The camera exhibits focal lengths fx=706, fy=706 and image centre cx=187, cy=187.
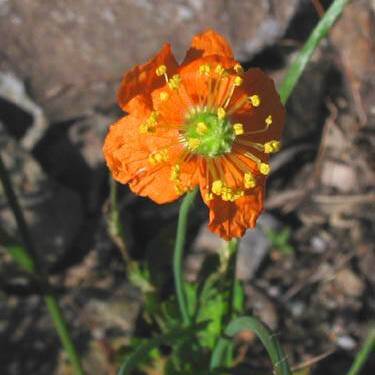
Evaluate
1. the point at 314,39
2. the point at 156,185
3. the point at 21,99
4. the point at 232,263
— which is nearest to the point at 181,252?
the point at 232,263

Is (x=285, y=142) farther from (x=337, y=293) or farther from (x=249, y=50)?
(x=337, y=293)

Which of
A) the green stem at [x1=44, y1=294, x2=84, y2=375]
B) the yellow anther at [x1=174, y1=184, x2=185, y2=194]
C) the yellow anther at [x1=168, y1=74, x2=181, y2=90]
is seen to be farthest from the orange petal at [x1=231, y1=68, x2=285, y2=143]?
the green stem at [x1=44, y1=294, x2=84, y2=375]

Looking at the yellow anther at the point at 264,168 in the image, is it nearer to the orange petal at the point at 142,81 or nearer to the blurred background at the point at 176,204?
the orange petal at the point at 142,81

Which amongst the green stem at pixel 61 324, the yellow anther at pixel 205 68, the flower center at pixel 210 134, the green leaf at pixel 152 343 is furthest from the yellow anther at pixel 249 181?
the green stem at pixel 61 324

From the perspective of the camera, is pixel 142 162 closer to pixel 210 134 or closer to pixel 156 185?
pixel 156 185

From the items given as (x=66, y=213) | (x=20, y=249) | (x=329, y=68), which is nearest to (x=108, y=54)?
(x=66, y=213)

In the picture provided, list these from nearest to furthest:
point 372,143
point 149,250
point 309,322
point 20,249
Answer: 1. point 20,249
2. point 149,250
3. point 309,322
4. point 372,143

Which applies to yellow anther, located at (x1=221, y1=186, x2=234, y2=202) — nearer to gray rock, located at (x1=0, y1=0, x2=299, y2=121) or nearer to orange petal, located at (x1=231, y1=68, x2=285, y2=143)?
orange petal, located at (x1=231, y1=68, x2=285, y2=143)
